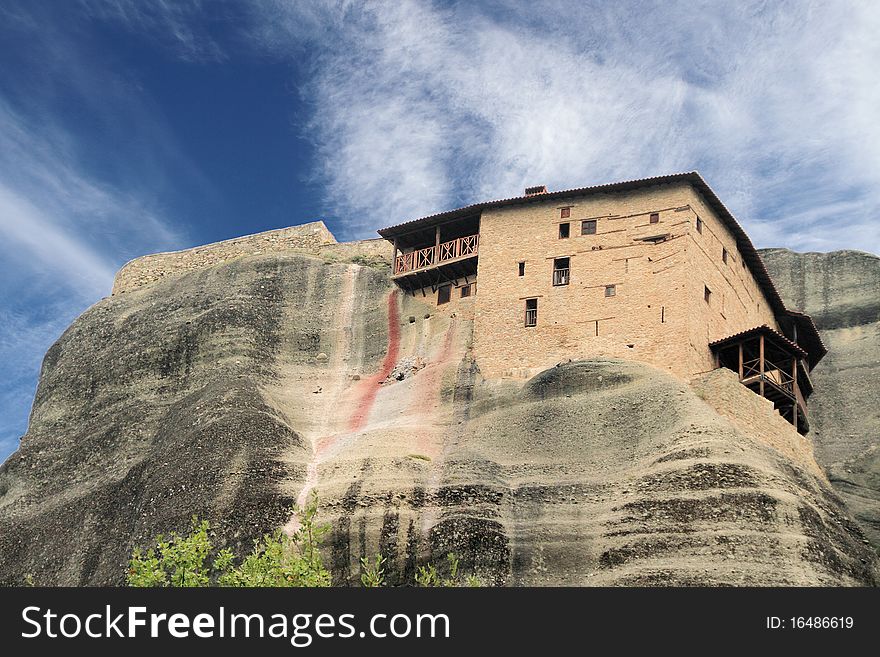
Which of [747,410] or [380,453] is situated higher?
[747,410]

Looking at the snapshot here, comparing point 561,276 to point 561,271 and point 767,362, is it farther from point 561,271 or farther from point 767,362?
point 767,362

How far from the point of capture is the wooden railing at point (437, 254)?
5225cm

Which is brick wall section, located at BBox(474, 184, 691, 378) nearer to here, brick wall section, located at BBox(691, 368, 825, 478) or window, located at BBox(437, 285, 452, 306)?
brick wall section, located at BBox(691, 368, 825, 478)

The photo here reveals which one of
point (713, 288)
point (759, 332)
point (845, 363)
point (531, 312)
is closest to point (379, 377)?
point (531, 312)

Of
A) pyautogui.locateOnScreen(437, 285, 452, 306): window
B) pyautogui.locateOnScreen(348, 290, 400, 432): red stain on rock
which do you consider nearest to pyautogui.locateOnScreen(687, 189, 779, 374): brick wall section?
pyautogui.locateOnScreen(437, 285, 452, 306): window

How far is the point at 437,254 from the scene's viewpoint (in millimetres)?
53250

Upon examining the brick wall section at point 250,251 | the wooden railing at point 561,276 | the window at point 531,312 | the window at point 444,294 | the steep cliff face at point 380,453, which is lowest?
the steep cliff face at point 380,453

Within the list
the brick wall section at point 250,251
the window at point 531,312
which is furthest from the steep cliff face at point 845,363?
the brick wall section at point 250,251

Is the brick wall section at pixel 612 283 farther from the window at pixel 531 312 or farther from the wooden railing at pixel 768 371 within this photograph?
the wooden railing at pixel 768 371

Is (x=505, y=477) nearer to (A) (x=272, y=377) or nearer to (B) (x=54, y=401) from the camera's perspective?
(A) (x=272, y=377)

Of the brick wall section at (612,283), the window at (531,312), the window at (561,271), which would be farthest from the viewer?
the window at (561,271)

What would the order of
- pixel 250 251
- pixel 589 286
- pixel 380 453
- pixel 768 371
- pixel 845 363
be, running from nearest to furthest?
pixel 380 453 < pixel 768 371 < pixel 589 286 < pixel 845 363 < pixel 250 251

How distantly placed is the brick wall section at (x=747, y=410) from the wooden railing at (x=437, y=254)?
42.3 ft

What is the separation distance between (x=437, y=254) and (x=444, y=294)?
184cm
